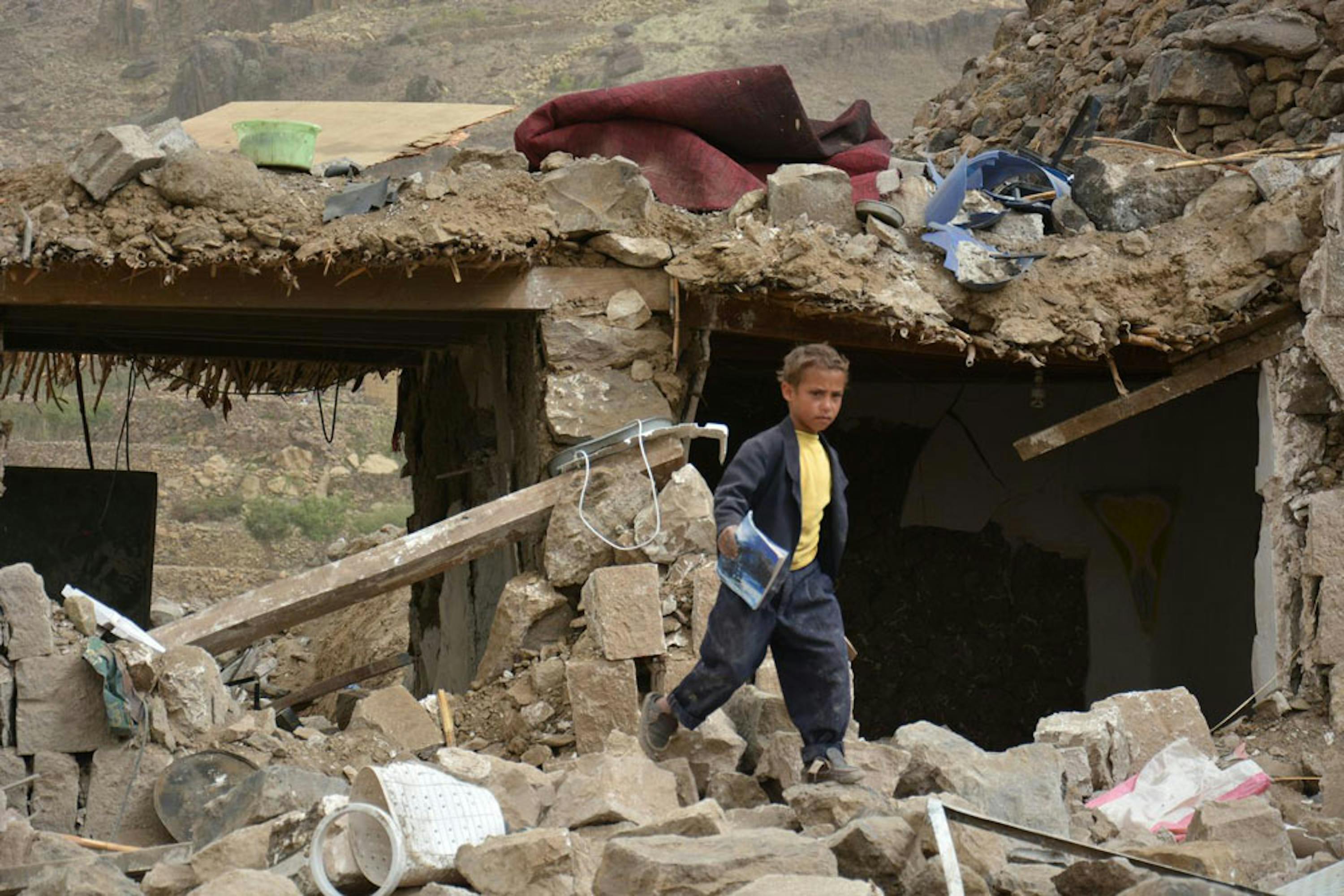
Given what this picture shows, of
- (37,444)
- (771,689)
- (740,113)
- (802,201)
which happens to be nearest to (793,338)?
(802,201)

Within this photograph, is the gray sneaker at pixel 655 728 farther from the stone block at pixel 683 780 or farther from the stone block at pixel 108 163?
the stone block at pixel 108 163

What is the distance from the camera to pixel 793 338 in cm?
655

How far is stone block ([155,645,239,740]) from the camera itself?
17.0 ft

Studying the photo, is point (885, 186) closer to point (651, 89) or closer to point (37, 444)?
point (651, 89)

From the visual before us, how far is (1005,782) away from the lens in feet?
15.7

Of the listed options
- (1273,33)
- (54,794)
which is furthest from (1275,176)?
(54,794)

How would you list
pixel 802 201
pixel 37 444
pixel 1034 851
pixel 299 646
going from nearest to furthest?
pixel 1034 851 → pixel 802 201 → pixel 299 646 → pixel 37 444

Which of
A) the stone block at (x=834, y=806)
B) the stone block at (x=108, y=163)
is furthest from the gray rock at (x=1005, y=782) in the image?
the stone block at (x=108, y=163)

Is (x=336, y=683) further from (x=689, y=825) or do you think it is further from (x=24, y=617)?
(x=689, y=825)

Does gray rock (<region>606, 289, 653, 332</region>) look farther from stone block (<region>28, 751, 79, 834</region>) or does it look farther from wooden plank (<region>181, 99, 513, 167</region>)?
stone block (<region>28, 751, 79, 834</region>)

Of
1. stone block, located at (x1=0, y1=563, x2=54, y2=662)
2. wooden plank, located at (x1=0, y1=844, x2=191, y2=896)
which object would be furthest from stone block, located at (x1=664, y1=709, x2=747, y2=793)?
stone block, located at (x1=0, y1=563, x2=54, y2=662)

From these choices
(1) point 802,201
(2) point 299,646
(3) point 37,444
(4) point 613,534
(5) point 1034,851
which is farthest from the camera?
(3) point 37,444

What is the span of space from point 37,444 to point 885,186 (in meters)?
14.6

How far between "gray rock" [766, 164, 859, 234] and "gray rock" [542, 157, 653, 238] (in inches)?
19.7
